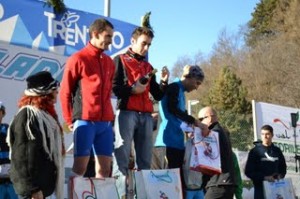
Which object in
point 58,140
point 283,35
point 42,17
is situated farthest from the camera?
point 283,35

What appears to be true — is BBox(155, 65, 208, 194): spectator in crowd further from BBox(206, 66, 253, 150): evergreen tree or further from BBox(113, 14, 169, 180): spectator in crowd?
BBox(206, 66, 253, 150): evergreen tree

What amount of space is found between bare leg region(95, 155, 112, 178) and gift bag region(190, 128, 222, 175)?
1091 mm

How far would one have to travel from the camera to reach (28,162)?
3.76 metres

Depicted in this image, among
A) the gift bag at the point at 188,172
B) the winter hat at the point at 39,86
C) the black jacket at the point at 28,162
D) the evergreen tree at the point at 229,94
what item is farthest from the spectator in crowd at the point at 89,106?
the evergreen tree at the point at 229,94

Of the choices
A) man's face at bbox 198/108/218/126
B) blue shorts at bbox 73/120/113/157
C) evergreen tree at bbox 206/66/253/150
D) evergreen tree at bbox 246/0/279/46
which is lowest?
blue shorts at bbox 73/120/113/157

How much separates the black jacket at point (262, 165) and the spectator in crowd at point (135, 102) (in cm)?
280

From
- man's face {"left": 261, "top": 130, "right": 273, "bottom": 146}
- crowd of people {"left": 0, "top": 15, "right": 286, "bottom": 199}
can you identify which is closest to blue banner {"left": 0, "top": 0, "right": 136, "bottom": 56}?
crowd of people {"left": 0, "top": 15, "right": 286, "bottom": 199}

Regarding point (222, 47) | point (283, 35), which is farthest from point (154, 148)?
point (222, 47)

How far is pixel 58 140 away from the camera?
4113 millimetres

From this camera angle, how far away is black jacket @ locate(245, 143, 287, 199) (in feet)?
25.2

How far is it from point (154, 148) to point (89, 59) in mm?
1416

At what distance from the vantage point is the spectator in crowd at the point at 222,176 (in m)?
6.22

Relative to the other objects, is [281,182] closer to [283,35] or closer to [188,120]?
[188,120]

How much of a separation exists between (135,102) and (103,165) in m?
0.78
